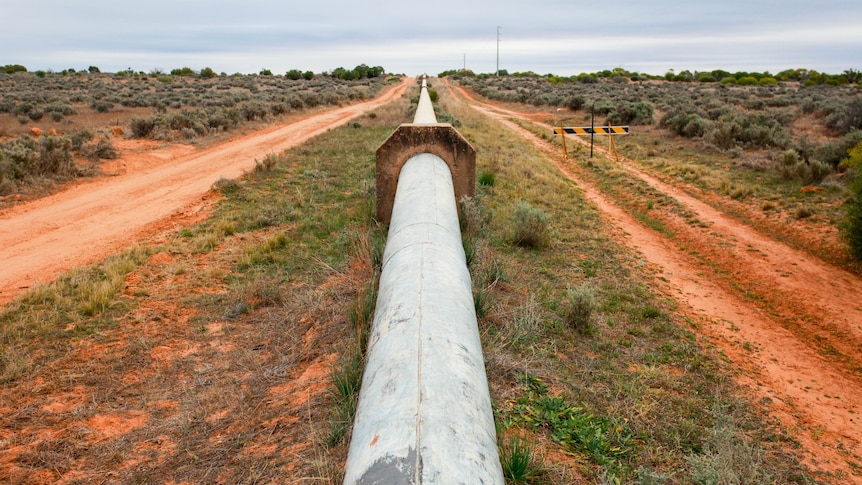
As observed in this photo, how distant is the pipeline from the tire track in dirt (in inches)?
127

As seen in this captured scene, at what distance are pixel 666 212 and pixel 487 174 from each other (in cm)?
426

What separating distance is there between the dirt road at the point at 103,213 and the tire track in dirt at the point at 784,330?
8.81m

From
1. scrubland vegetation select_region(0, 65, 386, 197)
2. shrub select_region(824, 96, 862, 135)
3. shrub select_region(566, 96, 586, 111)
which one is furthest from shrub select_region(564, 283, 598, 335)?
shrub select_region(566, 96, 586, 111)

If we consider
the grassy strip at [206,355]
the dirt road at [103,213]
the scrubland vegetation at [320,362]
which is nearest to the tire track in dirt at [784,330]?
the scrubland vegetation at [320,362]

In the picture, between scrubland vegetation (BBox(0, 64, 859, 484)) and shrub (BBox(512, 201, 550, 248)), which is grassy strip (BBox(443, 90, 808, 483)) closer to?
scrubland vegetation (BBox(0, 64, 859, 484))

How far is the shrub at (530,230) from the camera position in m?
8.55

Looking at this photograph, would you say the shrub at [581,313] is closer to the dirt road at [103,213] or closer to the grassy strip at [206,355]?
the grassy strip at [206,355]

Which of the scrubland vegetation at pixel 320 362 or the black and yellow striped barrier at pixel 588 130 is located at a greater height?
the black and yellow striped barrier at pixel 588 130

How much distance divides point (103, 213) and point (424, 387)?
1103 centimetres

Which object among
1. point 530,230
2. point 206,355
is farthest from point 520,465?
point 530,230

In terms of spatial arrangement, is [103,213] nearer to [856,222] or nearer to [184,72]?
[856,222]

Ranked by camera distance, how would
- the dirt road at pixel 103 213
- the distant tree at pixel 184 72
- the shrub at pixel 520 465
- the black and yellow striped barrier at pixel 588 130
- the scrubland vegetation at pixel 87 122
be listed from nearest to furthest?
the shrub at pixel 520 465 < the dirt road at pixel 103 213 < the scrubland vegetation at pixel 87 122 < the black and yellow striped barrier at pixel 588 130 < the distant tree at pixel 184 72

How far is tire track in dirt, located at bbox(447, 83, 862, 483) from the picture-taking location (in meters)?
4.56

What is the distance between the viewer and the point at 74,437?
4016 mm
